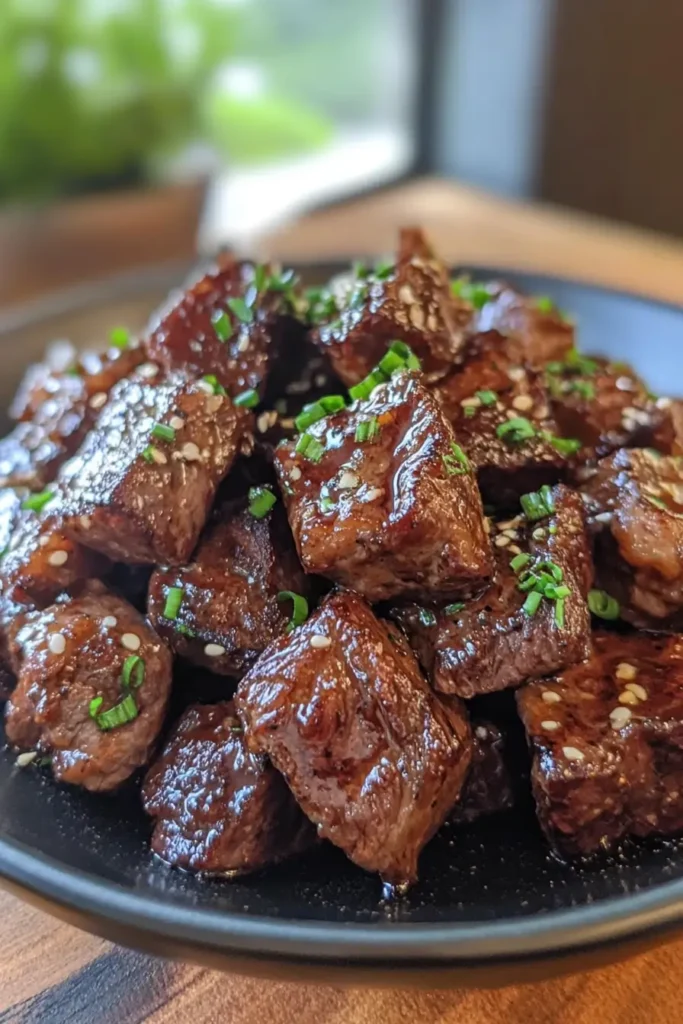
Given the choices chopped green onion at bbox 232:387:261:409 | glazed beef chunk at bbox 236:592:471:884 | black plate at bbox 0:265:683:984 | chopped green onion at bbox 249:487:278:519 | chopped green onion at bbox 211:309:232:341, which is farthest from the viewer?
chopped green onion at bbox 211:309:232:341

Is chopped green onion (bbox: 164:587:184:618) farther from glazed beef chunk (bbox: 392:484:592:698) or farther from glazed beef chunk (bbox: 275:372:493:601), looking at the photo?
glazed beef chunk (bbox: 392:484:592:698)

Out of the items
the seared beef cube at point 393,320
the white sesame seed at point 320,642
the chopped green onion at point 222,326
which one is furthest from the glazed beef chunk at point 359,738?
the chopped green onion at point 222,326

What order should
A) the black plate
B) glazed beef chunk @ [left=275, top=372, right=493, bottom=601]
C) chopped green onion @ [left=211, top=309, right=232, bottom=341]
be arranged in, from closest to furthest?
the black plate, glazed beef chunk @ [left=275, top=372, right=493, bottom=601], chopped green onion @ [left=211, top=309, right=232, bottom=341]

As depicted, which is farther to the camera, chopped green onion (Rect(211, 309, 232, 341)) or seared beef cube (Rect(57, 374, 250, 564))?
chopped green onion (Rect(211, 309, 232, 341))

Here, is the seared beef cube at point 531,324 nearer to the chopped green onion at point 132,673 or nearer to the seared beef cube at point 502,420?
the seared beef cube at point 502,420

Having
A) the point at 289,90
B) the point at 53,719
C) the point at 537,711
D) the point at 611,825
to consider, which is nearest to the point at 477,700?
the point at 537,711

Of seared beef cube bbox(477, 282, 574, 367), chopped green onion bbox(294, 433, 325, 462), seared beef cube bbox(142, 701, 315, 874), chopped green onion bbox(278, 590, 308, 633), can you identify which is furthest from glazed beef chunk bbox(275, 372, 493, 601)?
seared beef cube bbox(477, 282, 574, 367)
